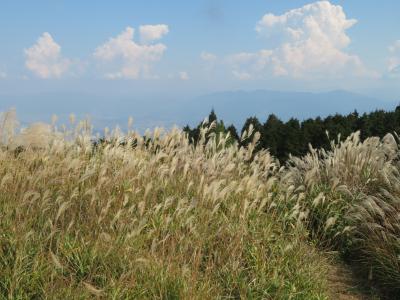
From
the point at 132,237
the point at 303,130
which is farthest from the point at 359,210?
the point at 303,130

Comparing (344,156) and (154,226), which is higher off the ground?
(344,156)

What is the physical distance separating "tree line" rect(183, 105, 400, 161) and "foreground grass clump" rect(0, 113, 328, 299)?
4.71 m

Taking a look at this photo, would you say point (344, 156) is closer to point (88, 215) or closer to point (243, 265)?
point (243, 265)

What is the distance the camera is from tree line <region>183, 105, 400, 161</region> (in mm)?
11984

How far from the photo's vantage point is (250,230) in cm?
595

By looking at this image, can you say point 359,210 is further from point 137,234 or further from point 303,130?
point 303,130

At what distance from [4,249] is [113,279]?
3.69 feet

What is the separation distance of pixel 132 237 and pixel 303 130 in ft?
26.7

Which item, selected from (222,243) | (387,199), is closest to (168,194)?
(222,243)

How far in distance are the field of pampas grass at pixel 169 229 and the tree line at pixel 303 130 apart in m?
3.58

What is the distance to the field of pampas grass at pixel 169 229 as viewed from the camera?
449 cm

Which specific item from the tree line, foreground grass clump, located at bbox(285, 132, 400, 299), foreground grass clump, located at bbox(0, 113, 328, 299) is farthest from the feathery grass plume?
the tree line

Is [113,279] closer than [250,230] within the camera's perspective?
Yes

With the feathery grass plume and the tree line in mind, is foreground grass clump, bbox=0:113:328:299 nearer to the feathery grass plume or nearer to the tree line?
the feathery grass plume
